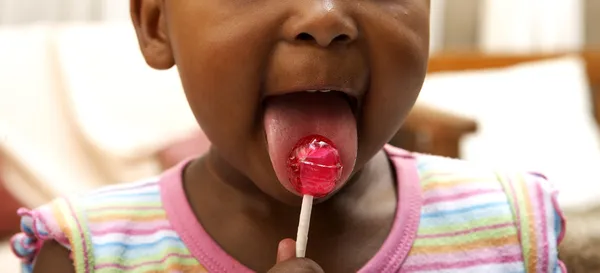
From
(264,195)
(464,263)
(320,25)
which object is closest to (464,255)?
(464,263)

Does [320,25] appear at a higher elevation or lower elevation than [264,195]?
higher

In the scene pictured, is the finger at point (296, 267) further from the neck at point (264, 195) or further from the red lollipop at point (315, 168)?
the neck at point (264, 195)

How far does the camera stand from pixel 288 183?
0.50m

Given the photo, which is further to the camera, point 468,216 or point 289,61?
point 468,216

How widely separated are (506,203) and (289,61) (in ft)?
1.12

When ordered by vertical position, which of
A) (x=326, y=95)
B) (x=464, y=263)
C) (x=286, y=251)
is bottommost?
(x=464, y=263)

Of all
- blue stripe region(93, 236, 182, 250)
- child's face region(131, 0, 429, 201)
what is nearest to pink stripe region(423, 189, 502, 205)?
child's face region(131, 0, 429, 201)

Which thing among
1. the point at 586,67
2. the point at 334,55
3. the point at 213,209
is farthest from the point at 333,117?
the point at 586,67

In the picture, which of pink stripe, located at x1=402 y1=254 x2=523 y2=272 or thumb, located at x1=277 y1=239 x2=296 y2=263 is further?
pink stripe, located at x1=402 y1=254 x2=523 y2=272

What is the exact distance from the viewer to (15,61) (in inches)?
71.6

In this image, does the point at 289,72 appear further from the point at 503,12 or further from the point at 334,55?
the point at 503,12

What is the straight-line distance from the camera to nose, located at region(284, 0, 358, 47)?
49 centimetres

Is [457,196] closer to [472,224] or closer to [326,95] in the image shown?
[472,224]

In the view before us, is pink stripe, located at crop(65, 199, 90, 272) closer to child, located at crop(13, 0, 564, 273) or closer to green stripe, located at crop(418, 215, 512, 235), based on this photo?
child, located at crop(13, 0, 564, 273)
